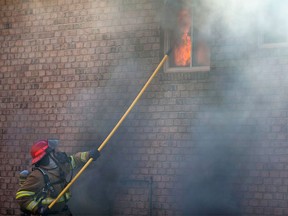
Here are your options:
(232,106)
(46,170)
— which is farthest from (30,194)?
(232,106)

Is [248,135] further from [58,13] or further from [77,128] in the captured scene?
[58,13]

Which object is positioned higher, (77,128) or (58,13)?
(58,13)

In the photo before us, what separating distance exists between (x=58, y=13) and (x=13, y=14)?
977 mm

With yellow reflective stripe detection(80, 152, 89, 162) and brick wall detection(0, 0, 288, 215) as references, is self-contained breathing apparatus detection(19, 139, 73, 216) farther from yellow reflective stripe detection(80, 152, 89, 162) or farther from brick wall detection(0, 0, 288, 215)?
brick wall detection(0, 0, 288, 215)

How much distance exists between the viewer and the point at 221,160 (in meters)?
8.49

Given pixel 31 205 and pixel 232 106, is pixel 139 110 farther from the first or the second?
pixel 31 205

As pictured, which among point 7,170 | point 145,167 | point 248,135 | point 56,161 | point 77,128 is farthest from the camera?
point 7,170

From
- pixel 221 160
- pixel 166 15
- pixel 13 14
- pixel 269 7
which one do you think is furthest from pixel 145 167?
pixel 13 14

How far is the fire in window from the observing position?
29.5 feet

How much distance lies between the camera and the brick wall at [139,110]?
27.4 ft

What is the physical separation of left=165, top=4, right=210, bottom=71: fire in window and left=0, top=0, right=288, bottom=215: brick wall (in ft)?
0.73

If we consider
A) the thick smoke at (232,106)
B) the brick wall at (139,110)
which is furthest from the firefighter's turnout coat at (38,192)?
the thick smoke at (232,106)

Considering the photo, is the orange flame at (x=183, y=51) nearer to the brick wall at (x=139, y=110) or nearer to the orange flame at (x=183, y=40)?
the orange flame at (x=183, y=40)

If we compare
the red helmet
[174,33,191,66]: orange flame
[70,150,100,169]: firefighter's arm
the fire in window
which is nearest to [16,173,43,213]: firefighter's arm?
the red helmet
